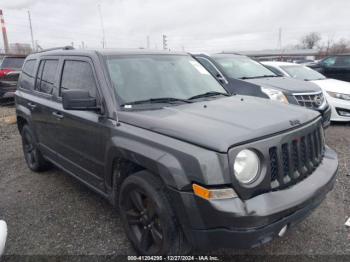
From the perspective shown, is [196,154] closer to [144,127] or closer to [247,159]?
[247,159]

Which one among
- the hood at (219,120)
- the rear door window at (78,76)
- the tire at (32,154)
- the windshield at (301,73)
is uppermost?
the rear door window at (78,76)

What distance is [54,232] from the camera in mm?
3307

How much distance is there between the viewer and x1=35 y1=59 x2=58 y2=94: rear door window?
3.97m

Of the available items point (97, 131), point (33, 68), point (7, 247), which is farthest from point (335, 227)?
point (33, 68)

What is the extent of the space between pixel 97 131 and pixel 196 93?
1082mm

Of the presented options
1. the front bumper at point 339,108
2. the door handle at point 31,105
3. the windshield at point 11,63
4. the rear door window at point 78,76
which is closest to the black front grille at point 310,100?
the front bumper at point 339,108

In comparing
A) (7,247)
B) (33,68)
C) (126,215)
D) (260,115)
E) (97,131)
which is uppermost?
(33,68)

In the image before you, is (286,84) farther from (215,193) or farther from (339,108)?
(215,193)

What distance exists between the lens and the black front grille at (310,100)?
232 inches

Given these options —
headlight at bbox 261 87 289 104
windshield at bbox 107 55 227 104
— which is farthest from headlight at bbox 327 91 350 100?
windshield at bbox 107 55 227 104

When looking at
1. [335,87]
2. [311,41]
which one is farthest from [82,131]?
[311,41]

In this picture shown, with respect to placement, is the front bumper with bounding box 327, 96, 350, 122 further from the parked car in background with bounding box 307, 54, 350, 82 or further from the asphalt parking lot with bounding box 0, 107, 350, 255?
the parked car in background with bounding box 307, 54, 350, 82

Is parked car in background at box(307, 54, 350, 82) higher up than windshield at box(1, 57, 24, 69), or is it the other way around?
windshield at box(1, 57, 24, 69)

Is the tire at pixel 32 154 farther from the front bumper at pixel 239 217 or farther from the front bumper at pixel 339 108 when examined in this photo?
the front bumper at pixel 339 108
